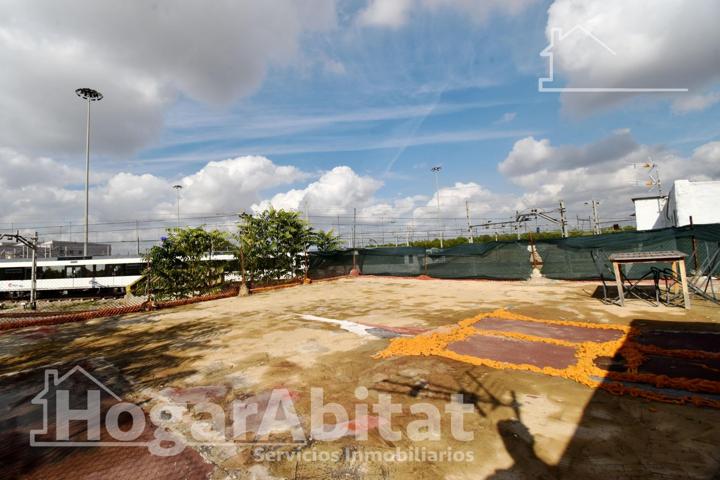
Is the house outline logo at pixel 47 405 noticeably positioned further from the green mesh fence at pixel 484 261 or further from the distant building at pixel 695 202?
the distant building at pixel 695 202

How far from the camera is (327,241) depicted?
67.4 ft

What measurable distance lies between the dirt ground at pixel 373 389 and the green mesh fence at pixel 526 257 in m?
4.99

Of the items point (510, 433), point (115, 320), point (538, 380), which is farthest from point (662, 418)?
point (115, 320)

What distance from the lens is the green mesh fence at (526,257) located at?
456 inches

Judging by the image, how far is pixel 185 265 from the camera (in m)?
14.3

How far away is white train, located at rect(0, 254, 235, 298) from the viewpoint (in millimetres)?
28422

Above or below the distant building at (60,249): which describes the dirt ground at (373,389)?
below

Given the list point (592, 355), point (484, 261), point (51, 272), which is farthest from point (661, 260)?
point (51, 272)

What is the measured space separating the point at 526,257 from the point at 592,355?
1084 centimetres

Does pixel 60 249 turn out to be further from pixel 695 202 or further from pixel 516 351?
pixel 695 202

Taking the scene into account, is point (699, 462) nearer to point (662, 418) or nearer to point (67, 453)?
point (662, 418)

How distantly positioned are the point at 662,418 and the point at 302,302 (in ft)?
31.1

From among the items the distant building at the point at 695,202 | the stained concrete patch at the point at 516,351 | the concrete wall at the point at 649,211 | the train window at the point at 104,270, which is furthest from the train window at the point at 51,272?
the concrete wall at the point at 649,211

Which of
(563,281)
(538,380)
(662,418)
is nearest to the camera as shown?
(662,418)
